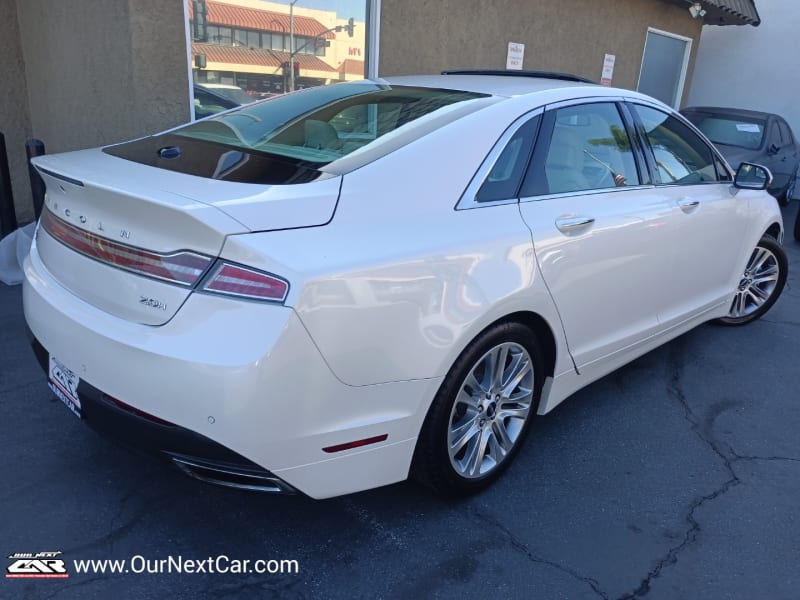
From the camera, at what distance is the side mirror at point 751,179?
3992 mm

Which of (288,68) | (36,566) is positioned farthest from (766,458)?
(288,68)

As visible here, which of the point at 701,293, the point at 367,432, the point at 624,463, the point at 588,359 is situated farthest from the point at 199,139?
the point at 701,293

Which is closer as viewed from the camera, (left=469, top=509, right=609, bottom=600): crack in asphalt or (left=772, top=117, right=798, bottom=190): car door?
(left=469, top=509, right=609, bottom=600): crack in asphalt

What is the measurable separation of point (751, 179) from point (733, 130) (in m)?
6.94

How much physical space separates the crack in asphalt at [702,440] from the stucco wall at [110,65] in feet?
13.7

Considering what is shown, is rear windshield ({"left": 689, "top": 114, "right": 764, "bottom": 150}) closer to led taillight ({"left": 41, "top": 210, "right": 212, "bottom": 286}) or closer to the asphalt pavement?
the asphalt pavement

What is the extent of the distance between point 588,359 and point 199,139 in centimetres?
201

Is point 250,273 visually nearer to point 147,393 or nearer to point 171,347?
point 171,347

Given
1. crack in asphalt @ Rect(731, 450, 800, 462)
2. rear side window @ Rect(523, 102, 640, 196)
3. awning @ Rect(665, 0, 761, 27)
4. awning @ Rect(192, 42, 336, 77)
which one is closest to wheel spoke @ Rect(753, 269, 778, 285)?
crack in asphalt @ Rect(731, 450, 800, 462)

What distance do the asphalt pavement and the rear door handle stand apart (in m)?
1.10

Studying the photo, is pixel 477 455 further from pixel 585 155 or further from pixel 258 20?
pixel 258 20

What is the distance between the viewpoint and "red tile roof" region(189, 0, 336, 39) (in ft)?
17.7

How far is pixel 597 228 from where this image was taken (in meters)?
2.86

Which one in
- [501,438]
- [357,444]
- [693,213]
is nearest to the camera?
[357,444]
